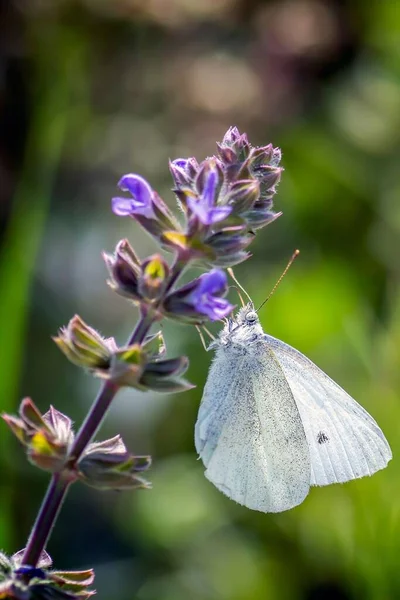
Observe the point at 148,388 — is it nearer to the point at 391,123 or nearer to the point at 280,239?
the point at 280,239

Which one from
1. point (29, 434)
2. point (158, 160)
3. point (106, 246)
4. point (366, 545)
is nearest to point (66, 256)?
point (106, 246)

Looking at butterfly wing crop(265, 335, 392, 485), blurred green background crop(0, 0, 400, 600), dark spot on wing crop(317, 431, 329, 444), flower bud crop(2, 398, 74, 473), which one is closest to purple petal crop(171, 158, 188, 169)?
flower bud crop(2, 398, 74, 473)

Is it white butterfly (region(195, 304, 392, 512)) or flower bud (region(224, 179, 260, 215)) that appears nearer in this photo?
flower bud (region(224, 179, 260, 215))

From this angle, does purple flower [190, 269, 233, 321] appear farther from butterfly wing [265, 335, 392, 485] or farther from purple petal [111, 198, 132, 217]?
butterfly wing [265, 335, 392, 485]

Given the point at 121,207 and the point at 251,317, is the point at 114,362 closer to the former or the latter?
the point at 121,207

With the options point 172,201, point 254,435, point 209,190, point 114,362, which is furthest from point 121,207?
point 172,201

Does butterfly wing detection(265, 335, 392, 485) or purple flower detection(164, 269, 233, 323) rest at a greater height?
purple flower detection(164, 269, 233, 323)

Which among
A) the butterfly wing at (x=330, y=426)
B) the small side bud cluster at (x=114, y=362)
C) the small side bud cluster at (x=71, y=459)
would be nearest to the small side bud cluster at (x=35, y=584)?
the small side bud cluster at (x=71, y=459)
